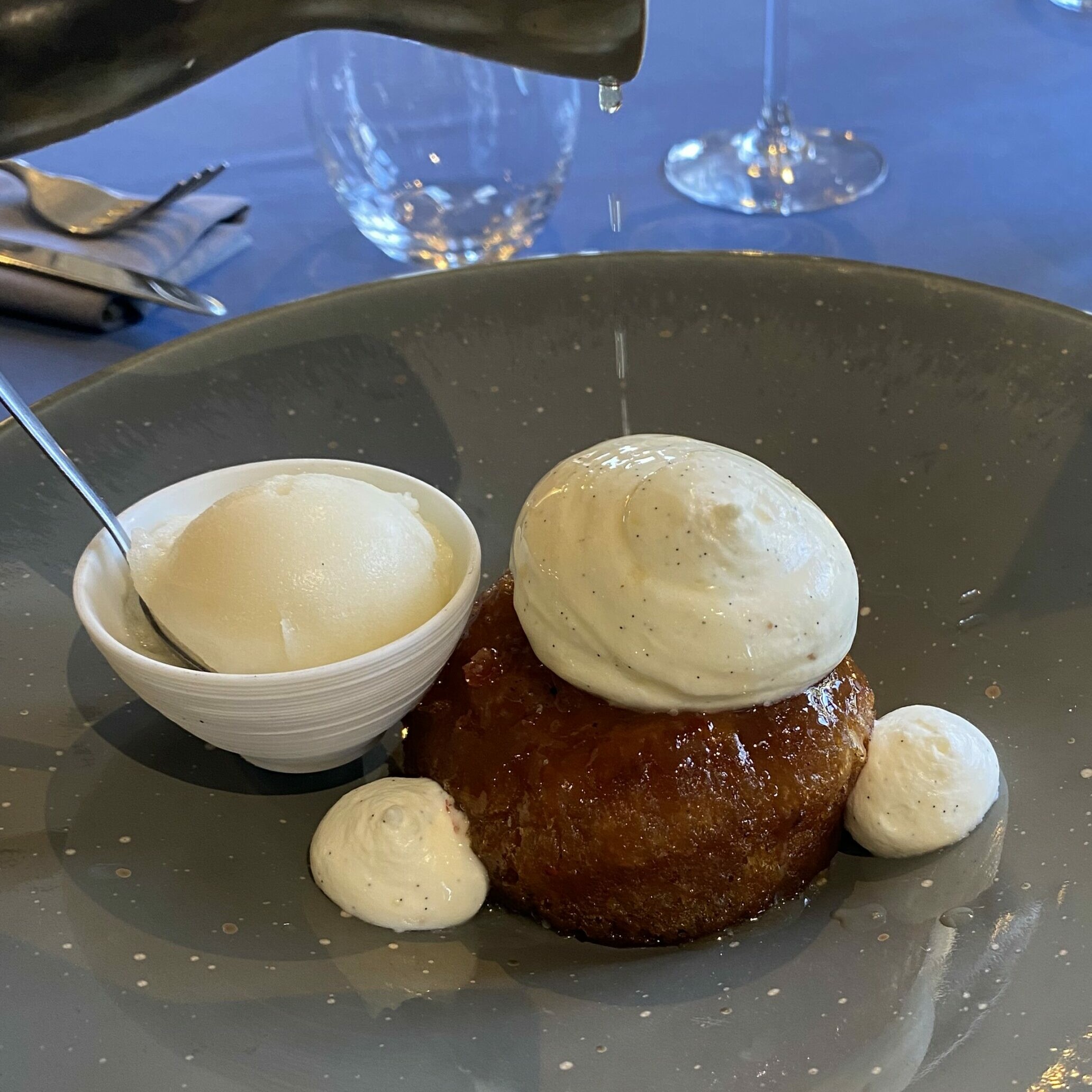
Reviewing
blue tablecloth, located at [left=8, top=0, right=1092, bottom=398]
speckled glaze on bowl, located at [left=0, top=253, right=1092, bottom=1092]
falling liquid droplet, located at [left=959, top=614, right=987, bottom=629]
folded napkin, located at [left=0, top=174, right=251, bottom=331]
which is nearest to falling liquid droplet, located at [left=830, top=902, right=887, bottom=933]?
speckled glaze on bowl, located at [left=0, top=253, right=1092, bottom=1092]

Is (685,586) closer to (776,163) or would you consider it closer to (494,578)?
(494,578)

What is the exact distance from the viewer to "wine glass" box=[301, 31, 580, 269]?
1.39 m

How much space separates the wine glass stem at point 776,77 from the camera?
1603 mm

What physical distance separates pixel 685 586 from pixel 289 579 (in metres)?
0.27

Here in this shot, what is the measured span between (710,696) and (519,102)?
90 centimetres

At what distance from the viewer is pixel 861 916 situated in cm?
78

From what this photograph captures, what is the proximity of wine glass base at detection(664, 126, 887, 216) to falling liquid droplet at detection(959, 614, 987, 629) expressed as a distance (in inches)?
30.0

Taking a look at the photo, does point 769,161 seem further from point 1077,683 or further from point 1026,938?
point 1026,938

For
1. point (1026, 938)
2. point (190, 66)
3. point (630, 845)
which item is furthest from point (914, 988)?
point (190, 66)

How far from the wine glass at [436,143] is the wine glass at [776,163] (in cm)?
25

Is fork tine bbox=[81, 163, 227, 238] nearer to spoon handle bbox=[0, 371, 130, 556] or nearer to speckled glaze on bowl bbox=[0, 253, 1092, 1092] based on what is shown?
speckled glaze on bowl bbox=[0, 253, 1092, 1092]

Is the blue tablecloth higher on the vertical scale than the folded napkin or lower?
lower

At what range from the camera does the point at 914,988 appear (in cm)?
70

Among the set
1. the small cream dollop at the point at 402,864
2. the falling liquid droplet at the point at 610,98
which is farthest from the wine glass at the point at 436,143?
the small cream dollop at the point at 402,864
